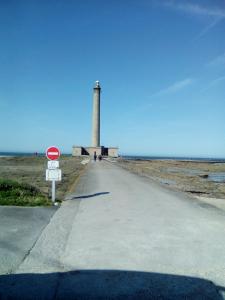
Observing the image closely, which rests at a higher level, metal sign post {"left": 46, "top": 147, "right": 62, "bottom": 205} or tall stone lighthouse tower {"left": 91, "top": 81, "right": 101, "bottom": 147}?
tall stone lighthouse tower {"left": 91, "top": 81, "right": 101, "bottom": 147}

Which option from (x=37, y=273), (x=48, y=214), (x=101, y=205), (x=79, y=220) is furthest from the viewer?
(x=101, y=205)

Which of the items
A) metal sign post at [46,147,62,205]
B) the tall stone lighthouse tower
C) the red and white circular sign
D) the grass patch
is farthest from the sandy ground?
the tall stone lighthouse tower

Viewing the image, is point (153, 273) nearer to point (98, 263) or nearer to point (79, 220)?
point (98, 263)

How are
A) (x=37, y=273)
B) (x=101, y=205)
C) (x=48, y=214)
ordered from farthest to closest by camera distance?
(x=101, y=205), (x=48, y=214), (x=37, y=273)

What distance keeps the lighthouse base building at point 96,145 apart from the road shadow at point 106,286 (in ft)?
Answer: 293

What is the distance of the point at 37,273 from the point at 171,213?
669 cm

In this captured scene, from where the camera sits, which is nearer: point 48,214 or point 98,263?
point 98,263

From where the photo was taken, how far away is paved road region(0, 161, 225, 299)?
5176mm

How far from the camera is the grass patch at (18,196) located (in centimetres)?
1276

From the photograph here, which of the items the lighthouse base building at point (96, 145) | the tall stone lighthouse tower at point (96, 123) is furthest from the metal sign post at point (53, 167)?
the tall stone lighthouse tower at point (96, 123)

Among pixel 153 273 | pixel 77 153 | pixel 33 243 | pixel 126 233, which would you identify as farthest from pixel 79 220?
pixel 77 153

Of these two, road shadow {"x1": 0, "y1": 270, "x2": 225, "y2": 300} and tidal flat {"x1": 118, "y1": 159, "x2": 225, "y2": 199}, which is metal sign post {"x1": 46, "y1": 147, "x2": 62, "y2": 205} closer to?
tidal flat {"x1": 118, "y1": 159, "x2": 225, "y2": 199}

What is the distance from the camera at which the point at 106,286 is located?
5.31 metres

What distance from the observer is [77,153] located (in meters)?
101
